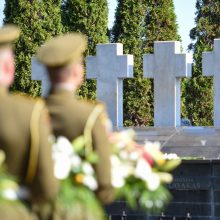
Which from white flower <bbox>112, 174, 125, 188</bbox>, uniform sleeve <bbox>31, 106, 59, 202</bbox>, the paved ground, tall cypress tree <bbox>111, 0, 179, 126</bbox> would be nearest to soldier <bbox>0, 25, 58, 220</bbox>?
uniform sleeve <bbox>31, 106, 59, 202</bbox>

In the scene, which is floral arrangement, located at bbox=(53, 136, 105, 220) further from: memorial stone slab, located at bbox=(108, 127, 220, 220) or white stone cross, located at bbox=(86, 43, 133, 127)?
white stone cross, located at bbox=(86, 43, 133, 127)

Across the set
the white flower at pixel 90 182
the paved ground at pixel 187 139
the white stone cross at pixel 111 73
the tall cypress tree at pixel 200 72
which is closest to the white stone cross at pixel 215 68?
the paved ground at pixel 187 139

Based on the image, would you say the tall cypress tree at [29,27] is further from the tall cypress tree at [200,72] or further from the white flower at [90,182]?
the white flower at [90,182]

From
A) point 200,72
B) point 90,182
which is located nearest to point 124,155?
point 90,182

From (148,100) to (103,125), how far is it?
24631 millimetres

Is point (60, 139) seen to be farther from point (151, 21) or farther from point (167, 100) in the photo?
point (151, 21)

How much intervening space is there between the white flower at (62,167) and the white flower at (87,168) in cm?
8

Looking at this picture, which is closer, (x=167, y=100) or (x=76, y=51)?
(x=76, y=51)

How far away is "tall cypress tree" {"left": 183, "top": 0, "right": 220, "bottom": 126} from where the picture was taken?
1196 inches

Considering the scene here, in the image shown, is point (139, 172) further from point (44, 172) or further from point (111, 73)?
point (111, 73)

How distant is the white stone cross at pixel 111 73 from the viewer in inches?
707

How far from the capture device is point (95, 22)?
1152 inches

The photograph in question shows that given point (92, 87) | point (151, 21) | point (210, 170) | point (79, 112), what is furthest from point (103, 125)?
point (151, 21)

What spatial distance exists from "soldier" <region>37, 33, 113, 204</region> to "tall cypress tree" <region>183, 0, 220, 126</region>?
82.8 feet
